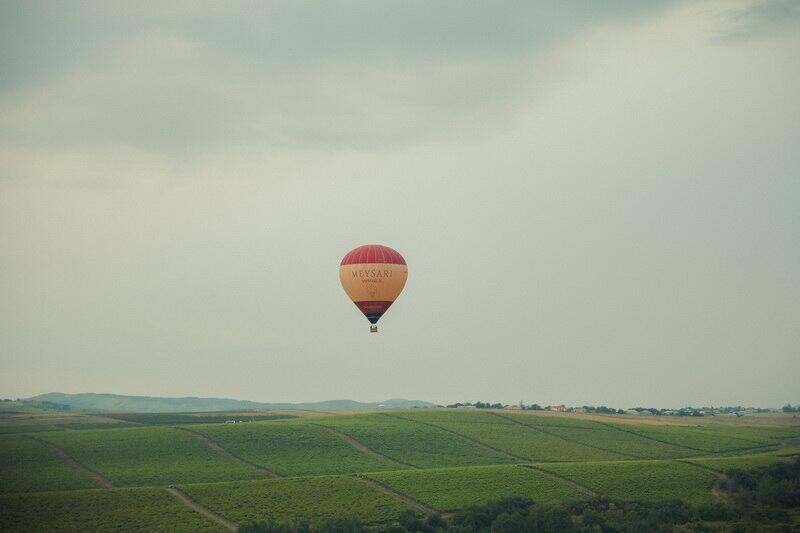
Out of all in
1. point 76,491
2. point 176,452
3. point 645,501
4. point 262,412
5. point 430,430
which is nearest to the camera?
point 76,491

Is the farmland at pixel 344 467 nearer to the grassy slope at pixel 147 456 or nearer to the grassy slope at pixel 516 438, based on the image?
the grassy slope at pixel 147 456

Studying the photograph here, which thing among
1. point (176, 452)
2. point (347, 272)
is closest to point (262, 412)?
point (176, 452)

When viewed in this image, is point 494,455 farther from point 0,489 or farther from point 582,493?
point 0,489

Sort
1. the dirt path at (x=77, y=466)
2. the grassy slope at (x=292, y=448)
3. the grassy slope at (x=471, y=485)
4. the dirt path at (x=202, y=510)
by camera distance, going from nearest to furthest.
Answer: the dirt path at (x=202, y=510) < the grassy slope at (x=471, y=485) < the dirt path at (x=77, y=466) < the grassy slope at (x=292, y=448)

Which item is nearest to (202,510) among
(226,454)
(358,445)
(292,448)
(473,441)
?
(226,454)

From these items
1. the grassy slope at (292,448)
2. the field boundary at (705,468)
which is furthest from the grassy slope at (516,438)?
the grassy slope at (292,448)

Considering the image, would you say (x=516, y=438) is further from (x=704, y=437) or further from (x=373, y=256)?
(x=373, y=256)
